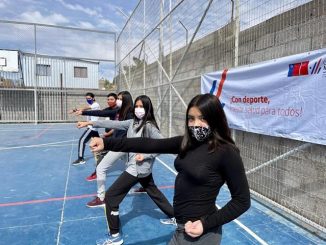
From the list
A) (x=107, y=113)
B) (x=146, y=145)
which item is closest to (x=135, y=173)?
(x=146, y=145)

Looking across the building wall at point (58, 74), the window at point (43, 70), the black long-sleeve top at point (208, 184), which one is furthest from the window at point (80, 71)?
the black long-sleeve top at point (208, 184)

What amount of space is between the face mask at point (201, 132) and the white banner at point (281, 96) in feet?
6.50

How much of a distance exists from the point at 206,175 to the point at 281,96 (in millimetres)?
2377

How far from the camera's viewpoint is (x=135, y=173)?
3.11m

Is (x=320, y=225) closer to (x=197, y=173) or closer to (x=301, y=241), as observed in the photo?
(x=301, y=241)

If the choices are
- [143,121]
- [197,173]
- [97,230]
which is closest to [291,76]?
[143,121]

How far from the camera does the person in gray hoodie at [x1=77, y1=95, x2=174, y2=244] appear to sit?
2.97 meters

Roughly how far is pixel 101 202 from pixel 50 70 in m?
18.0

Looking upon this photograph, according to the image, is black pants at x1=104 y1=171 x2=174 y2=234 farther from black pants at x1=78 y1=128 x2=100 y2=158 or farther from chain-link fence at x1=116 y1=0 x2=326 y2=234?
black pants at x1=78 y1=128 x2=100 y2=158

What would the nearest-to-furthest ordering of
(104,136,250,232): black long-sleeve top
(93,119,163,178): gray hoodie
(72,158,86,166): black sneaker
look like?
1. (104,136,250,232): black long-sleeve top
2. (93,119,163,178): gray hoodie
3. (72,158,86,166): black sneaker

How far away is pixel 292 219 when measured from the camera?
11.8 feet

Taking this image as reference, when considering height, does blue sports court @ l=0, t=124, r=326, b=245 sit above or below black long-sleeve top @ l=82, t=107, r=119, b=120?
below

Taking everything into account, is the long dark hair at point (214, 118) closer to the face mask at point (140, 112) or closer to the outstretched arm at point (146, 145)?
the outstretched arm at point (146, 145)

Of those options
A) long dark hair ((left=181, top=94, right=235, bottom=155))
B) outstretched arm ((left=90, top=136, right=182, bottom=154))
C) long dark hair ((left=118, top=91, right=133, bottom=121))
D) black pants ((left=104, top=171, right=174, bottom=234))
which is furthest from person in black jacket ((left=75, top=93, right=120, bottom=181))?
long dark hair ((left=181, top=94, right=235, bottom=155))
